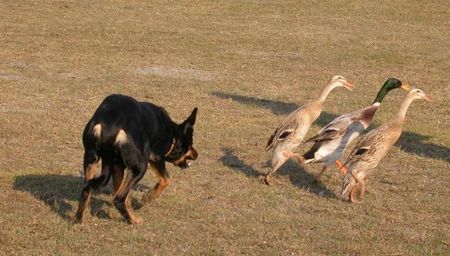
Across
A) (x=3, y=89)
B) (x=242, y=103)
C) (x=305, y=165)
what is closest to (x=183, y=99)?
(x=242, y=103)

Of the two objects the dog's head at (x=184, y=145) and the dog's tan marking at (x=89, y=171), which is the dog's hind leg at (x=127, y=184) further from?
the dog's head at (x=184, y=145)

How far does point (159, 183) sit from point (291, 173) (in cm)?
247

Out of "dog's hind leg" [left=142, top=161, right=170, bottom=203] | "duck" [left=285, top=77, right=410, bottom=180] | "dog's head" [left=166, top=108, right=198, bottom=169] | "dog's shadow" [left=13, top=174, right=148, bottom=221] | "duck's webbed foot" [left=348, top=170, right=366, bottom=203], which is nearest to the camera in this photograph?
"dog's shadow" [left=13, top=174, right=148, bottom=221]

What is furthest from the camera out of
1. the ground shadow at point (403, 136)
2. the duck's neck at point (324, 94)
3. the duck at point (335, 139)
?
the ground shadow at point (403, 136)

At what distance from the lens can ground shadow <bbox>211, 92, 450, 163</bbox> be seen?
38.8 ft

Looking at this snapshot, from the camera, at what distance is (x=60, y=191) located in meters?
9.08

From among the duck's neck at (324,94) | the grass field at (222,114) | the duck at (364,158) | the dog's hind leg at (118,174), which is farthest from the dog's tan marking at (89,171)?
the duck's neck at (324,94)

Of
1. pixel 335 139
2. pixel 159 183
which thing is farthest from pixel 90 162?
pixel 335 139

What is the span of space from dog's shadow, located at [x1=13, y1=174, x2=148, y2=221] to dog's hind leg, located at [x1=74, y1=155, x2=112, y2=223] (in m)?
0.21

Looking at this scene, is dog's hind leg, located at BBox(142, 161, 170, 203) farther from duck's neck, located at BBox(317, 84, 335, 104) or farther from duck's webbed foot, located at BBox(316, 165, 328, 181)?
duck's neck, located at BBox(317, 84, 335, 104)

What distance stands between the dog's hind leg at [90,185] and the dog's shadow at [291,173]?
2.77m

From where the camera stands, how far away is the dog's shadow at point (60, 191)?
847cm

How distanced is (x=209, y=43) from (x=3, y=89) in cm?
789

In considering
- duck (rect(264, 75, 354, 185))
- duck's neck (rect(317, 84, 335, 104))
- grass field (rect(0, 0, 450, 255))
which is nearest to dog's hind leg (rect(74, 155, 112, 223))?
grass field (rect(0, 0, 450, 255))
